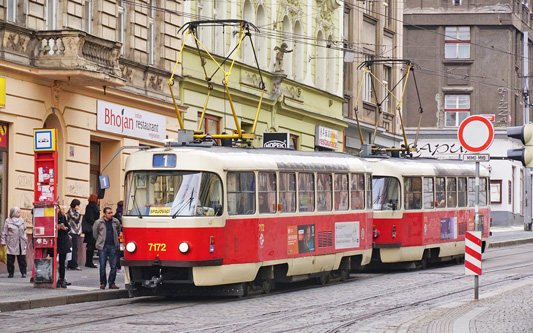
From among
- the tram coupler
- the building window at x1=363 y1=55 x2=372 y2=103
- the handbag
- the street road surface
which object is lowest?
the street road surface

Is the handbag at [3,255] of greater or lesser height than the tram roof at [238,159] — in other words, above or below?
below

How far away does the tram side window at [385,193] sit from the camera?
2764cm

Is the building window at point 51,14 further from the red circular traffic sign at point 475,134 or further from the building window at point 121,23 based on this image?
the red circular traffic sign at point 475,134

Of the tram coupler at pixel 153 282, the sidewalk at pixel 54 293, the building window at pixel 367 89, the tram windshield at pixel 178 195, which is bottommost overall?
the sidewalk at pixel 54 293

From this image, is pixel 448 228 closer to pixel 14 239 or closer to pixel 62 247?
pixel 14 239

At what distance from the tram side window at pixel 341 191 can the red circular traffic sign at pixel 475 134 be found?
5892mm

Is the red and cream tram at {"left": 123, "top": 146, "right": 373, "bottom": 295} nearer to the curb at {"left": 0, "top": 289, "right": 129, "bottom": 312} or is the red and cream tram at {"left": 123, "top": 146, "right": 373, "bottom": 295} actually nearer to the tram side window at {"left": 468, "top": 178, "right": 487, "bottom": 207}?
the curb at {"left": 0, "top": 289, "right": 129, "bottom": 312}

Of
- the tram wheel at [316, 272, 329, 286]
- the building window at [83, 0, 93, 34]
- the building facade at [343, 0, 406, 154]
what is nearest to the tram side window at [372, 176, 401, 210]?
the tram wheel at [316, 272, 329, 286]

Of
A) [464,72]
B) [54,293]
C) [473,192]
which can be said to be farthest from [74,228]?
[464,72]

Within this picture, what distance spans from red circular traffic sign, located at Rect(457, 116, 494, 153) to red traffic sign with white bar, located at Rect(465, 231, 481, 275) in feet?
4.51

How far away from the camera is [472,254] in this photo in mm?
18641

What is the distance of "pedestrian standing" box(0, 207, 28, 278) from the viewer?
23.7m

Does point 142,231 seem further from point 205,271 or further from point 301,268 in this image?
point 301,268

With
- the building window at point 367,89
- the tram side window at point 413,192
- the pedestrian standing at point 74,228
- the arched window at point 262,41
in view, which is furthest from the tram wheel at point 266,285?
the building window at point 367,89
